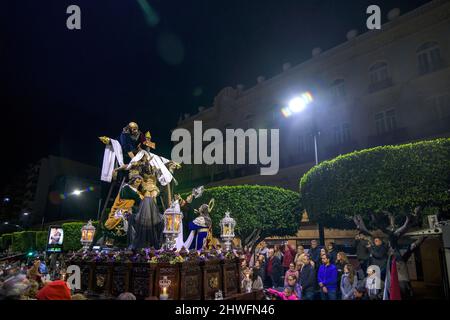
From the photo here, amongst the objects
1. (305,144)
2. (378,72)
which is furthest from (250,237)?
(378,72)

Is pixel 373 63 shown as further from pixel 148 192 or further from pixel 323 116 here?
pixel 148 192

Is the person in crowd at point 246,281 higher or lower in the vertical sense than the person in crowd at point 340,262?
lower

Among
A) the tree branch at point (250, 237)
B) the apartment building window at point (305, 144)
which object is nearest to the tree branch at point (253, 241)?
the tree branch at point (250, 237)

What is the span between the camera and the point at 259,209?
61.8ft

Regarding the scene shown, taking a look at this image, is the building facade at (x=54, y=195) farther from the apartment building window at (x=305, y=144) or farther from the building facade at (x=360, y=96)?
the apartment building window at (x=305, y=144)

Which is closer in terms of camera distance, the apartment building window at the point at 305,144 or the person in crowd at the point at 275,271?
the person in crowd at the point at 275,271

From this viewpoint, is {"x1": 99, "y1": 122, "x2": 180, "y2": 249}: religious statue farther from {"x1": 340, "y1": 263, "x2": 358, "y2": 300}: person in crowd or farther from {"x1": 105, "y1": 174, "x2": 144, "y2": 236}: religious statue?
{"x1": 340, "y1": 263, "x2": 358, "y2": 300}: person in crowd

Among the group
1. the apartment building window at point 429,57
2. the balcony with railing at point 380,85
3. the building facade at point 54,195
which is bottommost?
the building facade at point 54,195

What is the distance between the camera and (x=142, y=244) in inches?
363

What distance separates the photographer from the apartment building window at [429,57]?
21.6 meters

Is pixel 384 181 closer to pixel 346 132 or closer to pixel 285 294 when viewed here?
pixel 285 294

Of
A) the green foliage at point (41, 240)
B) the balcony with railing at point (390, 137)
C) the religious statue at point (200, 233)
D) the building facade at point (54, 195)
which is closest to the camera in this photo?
the religious statue at point (200, 233)

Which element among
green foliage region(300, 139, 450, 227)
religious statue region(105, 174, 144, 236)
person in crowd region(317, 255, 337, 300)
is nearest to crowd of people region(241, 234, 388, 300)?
person in crowd region(317, 255, 337, 300)

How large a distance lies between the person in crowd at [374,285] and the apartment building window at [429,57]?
19245 millimetres
